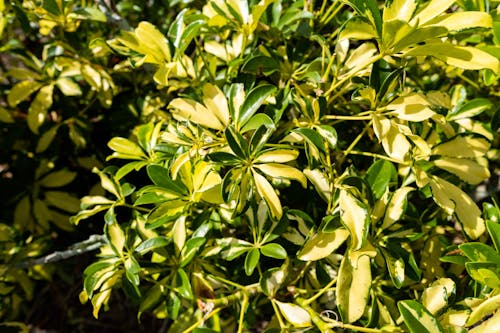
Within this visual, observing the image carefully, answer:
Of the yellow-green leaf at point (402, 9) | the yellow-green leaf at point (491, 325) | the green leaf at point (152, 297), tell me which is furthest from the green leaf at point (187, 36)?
the yellow-green leaf at point (491, 325)

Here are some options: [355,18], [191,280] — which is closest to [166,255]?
[191,280]

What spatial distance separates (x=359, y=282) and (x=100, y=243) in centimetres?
72

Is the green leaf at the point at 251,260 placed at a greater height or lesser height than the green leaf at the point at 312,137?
lesser

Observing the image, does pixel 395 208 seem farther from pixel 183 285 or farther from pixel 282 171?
pixel 183 285

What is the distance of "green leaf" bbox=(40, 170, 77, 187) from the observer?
170 centimetres

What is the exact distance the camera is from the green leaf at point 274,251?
96 centimetres

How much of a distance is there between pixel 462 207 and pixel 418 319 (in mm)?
373

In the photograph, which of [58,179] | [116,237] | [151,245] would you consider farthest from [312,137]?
[58,179]

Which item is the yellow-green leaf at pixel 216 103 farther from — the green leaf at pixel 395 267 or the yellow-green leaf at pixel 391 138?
the green leaf at pixel 395 267

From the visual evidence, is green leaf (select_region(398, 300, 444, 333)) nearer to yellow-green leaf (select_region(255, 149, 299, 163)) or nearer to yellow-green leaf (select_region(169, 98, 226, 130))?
yellow-green leaf (select_region(255, 149, 299, 163))

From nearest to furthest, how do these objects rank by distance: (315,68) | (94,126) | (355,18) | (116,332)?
(355,18) < (315,68) < (94,126) < (116,332)

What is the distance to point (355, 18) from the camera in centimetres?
80

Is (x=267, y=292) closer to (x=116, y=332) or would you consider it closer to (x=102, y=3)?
(x=102, y=3)

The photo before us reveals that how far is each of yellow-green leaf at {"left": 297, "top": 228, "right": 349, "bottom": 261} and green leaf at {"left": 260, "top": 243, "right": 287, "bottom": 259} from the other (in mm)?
68
